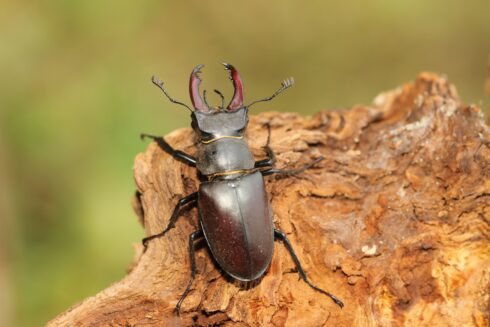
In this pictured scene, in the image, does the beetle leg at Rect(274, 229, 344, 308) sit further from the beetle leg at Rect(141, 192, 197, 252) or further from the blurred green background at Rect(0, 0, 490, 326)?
the blurred green background at Rect(0, 0, 490, 326)

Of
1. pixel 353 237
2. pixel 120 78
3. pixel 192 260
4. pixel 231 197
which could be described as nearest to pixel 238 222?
pixel 231 197

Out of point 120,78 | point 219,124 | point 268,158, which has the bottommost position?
point 268,158

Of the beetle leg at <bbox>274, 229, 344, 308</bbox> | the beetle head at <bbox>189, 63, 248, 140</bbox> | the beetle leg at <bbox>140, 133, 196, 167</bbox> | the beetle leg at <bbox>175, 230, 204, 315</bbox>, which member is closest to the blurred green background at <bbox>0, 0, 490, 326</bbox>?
the beetle head at <bbox>189, 63, 248, 140</bbox>

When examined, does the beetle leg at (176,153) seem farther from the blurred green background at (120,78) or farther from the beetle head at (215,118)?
the blurred green background at (120,78)

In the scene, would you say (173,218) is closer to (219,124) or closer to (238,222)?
(238,222)

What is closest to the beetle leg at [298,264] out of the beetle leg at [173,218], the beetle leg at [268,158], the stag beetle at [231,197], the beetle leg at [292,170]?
the stag beetle at [231,197]

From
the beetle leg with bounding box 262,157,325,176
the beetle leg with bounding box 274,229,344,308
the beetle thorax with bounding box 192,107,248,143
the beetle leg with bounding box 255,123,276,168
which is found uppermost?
the beetle thorax with bounding box 192,107,248,143
